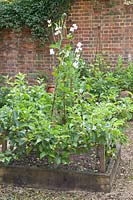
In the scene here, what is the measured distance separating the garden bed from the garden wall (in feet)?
14.0

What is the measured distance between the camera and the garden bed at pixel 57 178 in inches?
122

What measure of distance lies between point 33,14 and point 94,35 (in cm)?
150

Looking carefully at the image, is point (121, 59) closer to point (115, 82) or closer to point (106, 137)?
point (115, 82)

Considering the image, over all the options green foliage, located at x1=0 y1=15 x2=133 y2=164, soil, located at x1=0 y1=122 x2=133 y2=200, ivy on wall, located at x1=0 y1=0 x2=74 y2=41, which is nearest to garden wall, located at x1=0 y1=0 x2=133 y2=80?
ivy on wall, located at x1=0 y1=0 x2=74 y2=41

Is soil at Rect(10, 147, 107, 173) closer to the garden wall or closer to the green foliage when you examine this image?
the green foliage

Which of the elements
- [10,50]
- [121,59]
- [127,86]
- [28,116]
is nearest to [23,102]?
[28,116]

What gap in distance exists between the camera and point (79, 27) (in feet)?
24.0

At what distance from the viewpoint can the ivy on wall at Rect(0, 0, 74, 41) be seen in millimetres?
7348

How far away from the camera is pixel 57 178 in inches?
125

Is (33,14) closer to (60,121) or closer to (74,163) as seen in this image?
(60,121)

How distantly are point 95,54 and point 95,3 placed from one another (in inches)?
43.3

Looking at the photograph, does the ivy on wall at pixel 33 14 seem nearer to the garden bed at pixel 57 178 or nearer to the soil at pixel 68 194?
the garden bed at pixel 57 178

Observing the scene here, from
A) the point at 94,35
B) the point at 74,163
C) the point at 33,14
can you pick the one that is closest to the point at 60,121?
the point at 74,163

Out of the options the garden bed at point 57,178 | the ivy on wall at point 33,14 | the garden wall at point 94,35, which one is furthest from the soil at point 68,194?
the ivy on wall at point 33,14
